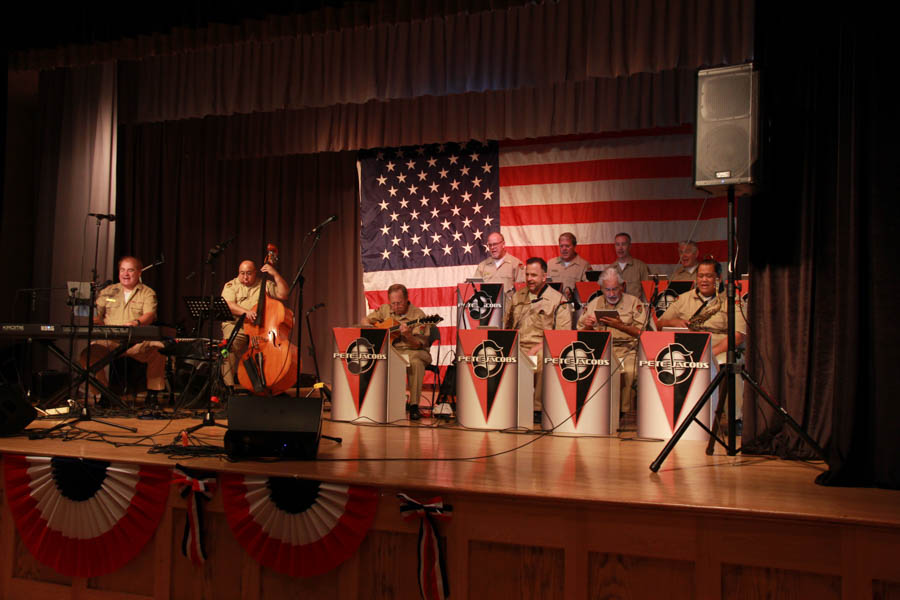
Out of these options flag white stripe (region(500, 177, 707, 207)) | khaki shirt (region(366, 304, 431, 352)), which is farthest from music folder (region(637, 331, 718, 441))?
flag white stripe (region(500, 177, 707, 207))

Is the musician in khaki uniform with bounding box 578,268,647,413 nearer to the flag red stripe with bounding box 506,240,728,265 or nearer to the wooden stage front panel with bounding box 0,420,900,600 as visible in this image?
the flag red stripe with bounding box 506,240,728,265

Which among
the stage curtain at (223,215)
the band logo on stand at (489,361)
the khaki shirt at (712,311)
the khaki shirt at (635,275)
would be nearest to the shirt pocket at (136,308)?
the stage curtain at (223,215)

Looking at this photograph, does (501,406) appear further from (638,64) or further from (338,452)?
(638,64)

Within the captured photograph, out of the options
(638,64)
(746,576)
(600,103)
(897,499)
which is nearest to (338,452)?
(746,576)

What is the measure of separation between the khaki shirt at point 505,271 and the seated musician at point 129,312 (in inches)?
138

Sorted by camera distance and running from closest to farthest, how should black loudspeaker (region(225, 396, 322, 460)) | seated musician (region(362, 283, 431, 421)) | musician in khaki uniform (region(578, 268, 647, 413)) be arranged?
black loudspeaker (region(225, 396, 322, 460)), musician in khaki uniform (region(578, 268, 647, 413)), seated musician (region(362, 283, 431, 421))

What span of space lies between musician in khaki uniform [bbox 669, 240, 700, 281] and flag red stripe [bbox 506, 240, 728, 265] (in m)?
0.43

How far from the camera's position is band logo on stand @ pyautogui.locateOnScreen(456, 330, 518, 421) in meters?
4.75

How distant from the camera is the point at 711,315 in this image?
5285 mm

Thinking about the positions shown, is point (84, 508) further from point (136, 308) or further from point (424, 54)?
point (424, 54)

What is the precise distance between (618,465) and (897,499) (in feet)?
3.69

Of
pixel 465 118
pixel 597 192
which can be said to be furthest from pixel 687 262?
pixel 465 118

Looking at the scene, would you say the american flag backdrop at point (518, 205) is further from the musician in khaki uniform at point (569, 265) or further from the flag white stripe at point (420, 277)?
the musician in khaki uniform at point (569, 265)

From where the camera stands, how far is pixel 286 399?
337cm
